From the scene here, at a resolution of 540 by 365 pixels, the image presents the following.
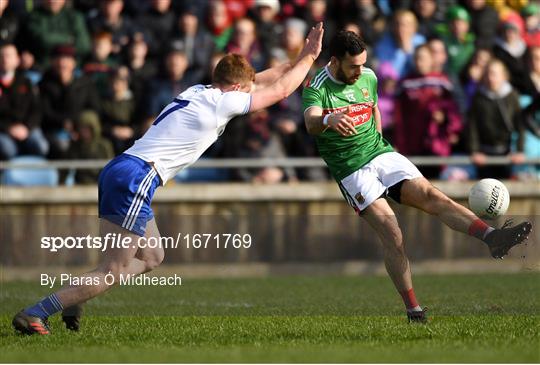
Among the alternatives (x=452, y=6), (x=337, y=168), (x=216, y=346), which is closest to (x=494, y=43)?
(x=452, y=6)

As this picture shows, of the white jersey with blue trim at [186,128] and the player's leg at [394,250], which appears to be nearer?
the white jersey with blue trim at [186,128]

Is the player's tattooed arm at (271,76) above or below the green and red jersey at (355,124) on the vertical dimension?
above

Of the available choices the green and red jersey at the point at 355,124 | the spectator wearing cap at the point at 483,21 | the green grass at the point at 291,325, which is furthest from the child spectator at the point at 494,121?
the green and red jersey at the point at 355,124

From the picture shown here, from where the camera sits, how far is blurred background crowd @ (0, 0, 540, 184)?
17.0 m

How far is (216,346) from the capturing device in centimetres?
917

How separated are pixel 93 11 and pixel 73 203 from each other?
3283 mm

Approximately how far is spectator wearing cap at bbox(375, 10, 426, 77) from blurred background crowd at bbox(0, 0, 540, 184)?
0.02m

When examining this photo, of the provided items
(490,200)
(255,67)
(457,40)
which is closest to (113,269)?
(490,200)

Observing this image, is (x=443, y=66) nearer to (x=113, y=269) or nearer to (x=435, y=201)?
(x=435, y=201)

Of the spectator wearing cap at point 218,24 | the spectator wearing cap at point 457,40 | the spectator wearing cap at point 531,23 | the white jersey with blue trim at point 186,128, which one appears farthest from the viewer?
the spectator wearing cap at point 531,23

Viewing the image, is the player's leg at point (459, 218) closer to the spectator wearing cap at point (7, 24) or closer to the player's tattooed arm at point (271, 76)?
the player's tattooed arm at point (271, 76)

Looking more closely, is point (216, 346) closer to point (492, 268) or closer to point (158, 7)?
point (492, 268)

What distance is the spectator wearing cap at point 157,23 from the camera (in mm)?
18062

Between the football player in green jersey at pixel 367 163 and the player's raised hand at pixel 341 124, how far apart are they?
0.28 metres
